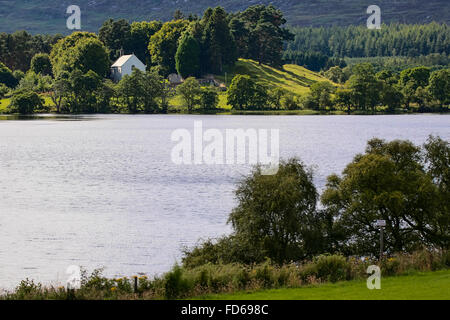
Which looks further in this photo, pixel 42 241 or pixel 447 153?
pixel 42 241

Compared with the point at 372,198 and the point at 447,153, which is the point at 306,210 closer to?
the point at 372,198

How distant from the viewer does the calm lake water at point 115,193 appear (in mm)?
38688

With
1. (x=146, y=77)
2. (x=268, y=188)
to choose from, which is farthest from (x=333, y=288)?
(x=146, y=77)

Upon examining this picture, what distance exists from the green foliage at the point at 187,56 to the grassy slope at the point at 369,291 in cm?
16665

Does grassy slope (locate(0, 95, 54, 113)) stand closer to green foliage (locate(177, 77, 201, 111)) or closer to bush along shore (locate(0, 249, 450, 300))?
green foliage (locate(177, 77, 201, 111))

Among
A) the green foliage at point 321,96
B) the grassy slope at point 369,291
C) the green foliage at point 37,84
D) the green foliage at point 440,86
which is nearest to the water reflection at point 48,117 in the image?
the green foliage at point 37,84

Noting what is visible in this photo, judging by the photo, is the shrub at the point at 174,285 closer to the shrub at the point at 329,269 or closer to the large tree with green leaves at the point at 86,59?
the shrub at the point at 329,269

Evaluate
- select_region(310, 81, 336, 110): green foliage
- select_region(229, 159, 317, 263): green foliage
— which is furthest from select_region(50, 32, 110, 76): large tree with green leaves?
select_region(229, 159, 317, 263): green foliage

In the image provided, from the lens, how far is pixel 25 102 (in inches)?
6609

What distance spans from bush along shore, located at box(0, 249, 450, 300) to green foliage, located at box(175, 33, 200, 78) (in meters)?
163

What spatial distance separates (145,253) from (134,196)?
2147 centimetres

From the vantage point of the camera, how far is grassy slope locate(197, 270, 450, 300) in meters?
23.0
